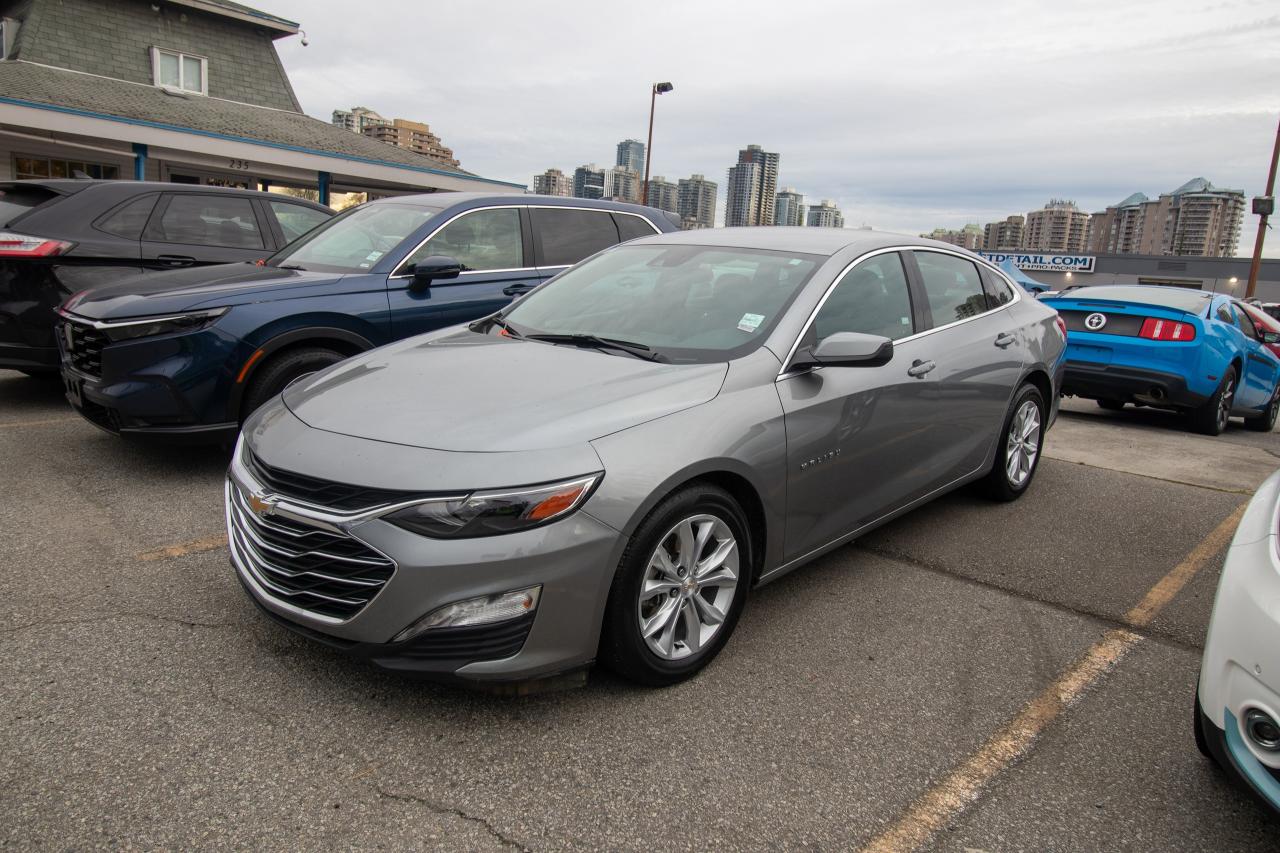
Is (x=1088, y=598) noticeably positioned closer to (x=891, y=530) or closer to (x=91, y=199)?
(x=891, y=530)

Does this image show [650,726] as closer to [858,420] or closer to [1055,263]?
[858,420]

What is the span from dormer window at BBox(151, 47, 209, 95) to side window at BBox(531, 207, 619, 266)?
21.2 meters

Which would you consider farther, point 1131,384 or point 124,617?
point 1131,384

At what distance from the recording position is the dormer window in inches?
886

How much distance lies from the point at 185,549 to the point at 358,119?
72717mm

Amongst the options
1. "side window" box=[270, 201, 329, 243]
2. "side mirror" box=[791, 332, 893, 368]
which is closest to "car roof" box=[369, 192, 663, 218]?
"side window" box=[270, 201, 329, 243]

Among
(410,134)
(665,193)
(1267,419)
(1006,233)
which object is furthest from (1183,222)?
(1267,419)

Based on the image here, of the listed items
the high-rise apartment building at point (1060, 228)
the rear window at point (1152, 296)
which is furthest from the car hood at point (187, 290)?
the high-rise apartment building at point (1060, 228)

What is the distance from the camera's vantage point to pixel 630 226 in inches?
272

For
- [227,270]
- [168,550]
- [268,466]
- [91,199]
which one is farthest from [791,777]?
[91,199]

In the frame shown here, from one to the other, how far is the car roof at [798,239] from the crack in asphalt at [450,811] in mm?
2689

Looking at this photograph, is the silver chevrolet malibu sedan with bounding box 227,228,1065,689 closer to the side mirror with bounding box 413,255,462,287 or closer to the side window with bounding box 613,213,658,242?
the side mirror with bounding box 413,255,462,287

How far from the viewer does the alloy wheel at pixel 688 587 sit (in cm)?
278

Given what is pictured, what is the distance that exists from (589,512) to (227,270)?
4.05 m
